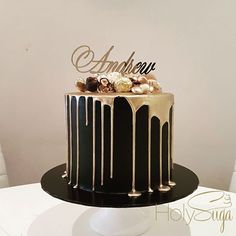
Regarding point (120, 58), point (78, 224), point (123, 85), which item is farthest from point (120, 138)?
point (120, 58)

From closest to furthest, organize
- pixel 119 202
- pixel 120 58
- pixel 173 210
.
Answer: pixel 119 202
pixel 173 210
pixel 120 58

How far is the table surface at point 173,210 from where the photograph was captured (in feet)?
3.24

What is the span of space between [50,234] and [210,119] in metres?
1.29

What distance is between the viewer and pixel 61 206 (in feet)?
3.83

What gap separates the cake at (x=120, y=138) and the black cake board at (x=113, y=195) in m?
0.02

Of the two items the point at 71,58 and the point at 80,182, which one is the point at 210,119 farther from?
the point at 80,182

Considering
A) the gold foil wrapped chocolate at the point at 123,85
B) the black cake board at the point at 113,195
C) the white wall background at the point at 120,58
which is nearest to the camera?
the black cake board at the point at 113,195

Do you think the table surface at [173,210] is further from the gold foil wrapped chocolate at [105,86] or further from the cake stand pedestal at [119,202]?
the gold foil wrapped chocolate at [105,86]

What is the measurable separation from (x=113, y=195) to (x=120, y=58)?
1.13m

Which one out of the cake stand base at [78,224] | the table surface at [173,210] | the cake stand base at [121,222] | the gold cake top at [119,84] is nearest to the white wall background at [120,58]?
the table surface at [173,210]

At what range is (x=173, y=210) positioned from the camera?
1103 millimetres

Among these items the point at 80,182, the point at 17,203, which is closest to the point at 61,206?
the point at 17,203

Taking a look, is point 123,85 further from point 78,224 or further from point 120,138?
point 78,224

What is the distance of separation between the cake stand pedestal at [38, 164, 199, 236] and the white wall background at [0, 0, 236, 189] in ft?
2.79
